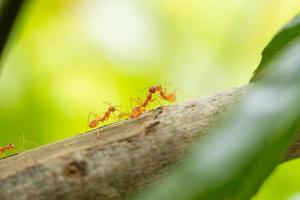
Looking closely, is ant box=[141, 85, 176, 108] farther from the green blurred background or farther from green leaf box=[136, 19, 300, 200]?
green leaf box=[136, 19, 300, 200]

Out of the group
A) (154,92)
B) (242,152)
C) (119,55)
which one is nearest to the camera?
(242,152)

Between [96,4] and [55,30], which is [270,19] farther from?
[55,30]

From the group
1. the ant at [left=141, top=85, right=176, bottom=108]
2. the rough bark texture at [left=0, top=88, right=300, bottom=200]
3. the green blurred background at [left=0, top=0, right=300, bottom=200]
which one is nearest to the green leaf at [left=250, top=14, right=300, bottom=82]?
the rough bark texture at [left=0, top=88, right=300, bottom=200]

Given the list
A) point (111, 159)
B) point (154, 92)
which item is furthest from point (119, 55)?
point (111, 159)

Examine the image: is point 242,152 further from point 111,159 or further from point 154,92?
point 154,92

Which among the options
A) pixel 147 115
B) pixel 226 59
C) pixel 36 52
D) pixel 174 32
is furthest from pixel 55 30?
pixel 147 115

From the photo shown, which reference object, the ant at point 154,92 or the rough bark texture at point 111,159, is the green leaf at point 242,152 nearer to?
the rough bark texture at point 111,159

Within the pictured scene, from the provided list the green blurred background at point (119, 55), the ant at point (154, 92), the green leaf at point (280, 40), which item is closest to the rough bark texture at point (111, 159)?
the green leaf at point (280, 40)
